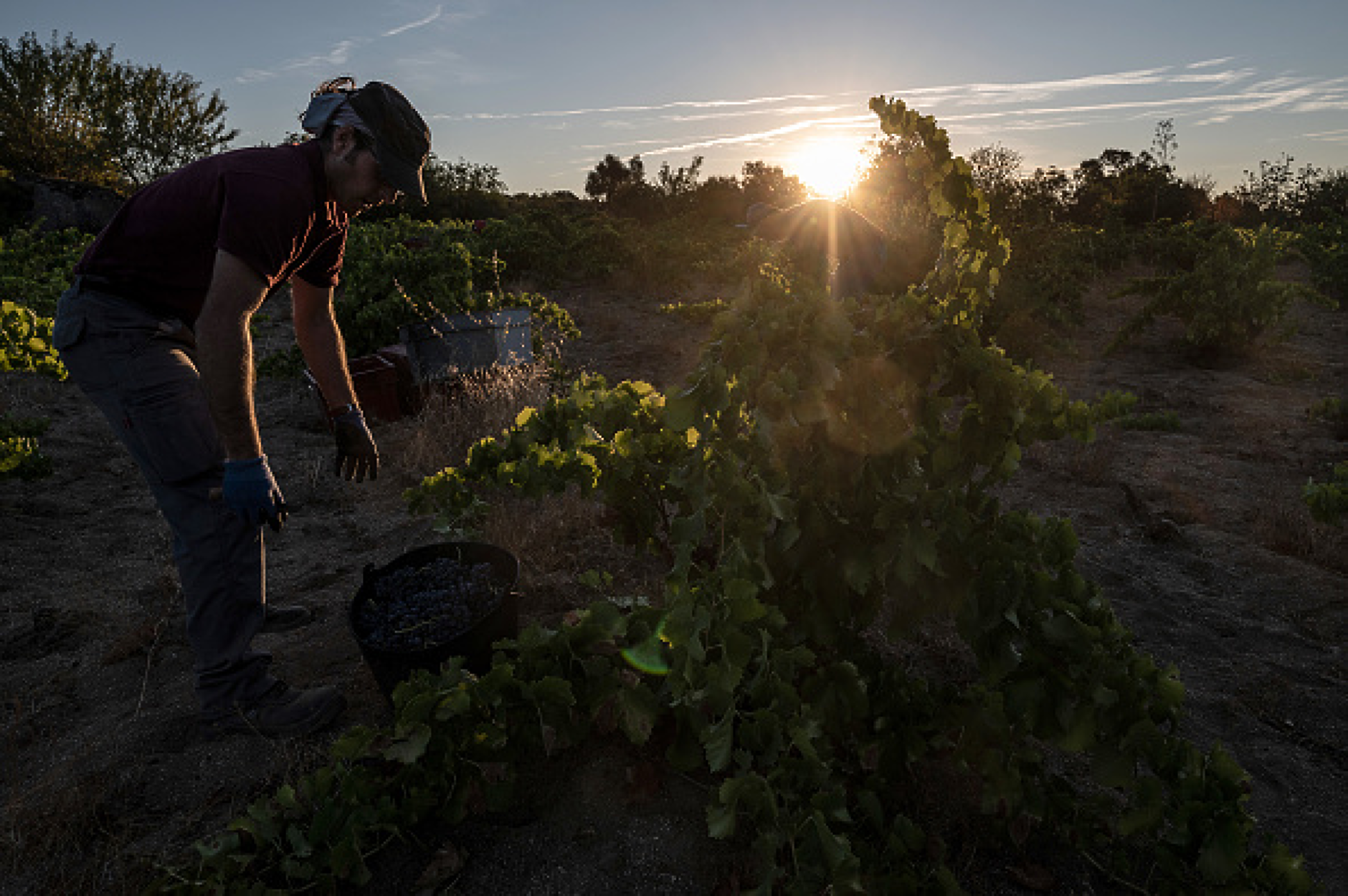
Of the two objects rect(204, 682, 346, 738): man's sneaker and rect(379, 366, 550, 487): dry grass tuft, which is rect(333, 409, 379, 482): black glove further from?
rect(379, 366, 550, 487): dry grass tuft

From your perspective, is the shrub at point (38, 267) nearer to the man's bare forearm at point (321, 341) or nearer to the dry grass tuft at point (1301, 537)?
the man's bare forearm at point (321, 341)

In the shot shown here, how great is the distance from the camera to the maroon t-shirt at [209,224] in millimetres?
2275

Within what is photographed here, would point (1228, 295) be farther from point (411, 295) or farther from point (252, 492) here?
point (252, 492)

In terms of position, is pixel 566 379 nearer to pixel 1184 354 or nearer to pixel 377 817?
pixel 377 817

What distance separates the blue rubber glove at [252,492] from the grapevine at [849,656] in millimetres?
905

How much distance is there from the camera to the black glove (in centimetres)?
307

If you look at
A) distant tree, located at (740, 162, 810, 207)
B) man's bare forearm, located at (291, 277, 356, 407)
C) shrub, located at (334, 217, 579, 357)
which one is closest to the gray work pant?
man's bare forearm, located at (291, 277, 356, 407)

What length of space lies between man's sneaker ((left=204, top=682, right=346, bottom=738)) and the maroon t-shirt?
1.51 meters

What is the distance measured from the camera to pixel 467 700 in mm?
1934

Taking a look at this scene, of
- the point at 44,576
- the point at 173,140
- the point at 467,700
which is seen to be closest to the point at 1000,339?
the point at 467,700

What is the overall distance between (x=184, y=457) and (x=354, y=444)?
2.12 feet

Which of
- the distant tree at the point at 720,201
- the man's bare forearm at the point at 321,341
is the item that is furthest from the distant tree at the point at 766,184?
the man's bare forearm at the point at 321,341

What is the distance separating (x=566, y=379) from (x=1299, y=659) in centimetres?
612

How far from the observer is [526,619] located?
340 centimetres
